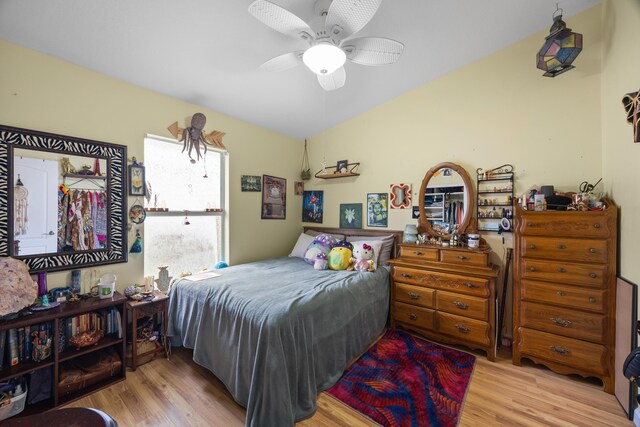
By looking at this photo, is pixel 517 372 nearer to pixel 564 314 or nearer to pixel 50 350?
pixel 564 314

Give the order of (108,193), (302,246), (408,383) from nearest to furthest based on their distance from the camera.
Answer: (408,383) < (108,193) < (302,246)

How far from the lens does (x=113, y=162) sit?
217 centimetres

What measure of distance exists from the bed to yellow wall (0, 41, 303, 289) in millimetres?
822

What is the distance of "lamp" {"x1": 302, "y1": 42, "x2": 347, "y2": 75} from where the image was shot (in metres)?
Answer: 1.56

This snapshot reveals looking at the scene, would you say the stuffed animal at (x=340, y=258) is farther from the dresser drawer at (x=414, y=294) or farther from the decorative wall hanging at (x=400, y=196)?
the decorative wall hanging at (x=400, y=196)

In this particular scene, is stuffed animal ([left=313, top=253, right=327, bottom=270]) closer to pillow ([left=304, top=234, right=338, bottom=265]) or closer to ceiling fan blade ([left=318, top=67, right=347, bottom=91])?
pillow ([left=304, top=234, right=338, bottom=265])

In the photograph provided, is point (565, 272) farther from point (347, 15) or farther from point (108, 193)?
point (108, 193)

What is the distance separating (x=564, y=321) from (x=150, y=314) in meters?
3.33

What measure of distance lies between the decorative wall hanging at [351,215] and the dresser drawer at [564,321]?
1895 millimetres

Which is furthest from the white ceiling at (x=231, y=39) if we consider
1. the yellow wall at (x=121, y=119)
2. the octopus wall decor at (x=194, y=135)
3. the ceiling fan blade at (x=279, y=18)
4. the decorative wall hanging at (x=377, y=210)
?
the decorative wall hanging at (x=377, y=210)

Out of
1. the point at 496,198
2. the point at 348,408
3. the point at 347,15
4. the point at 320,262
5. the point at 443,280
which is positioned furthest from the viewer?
the point at 320,262

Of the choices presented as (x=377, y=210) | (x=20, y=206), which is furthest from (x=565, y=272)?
(x=20, y=206)

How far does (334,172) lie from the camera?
11.7 ft

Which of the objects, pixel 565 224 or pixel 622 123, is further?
pixel 565 224
